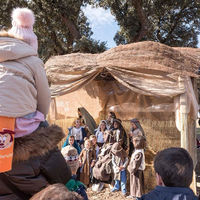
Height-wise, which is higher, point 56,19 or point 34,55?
point 56,19

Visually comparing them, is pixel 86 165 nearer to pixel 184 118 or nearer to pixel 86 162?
pixel 86 162

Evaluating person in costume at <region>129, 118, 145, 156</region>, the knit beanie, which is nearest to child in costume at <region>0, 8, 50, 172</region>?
the knit beanie

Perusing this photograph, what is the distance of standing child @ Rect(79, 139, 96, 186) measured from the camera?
5.07m

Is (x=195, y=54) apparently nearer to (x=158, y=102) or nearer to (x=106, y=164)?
(x=158, y=102)

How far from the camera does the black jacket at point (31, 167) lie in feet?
3.81

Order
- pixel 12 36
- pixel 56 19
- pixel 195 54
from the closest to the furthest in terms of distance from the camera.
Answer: pixel 12 36
pixel 195 54
pixel 56 19

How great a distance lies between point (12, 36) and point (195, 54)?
15.9ft

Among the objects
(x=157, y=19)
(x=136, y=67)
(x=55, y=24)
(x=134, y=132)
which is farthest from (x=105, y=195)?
(x=157, y=19)

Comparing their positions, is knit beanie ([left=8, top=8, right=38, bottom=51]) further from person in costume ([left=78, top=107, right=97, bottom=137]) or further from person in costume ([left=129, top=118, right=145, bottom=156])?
person in costume ([left=78, top=107, right=97, bottom=137])

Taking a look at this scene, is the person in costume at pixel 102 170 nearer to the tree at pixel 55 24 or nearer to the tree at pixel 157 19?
the tree at pixel 55 24

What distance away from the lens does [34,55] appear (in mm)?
1251

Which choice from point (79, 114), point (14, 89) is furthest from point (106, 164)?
point (14, 89)

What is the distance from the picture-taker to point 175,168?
1.30 meters

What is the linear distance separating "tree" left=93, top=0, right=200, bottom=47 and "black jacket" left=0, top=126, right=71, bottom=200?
1025 cm
